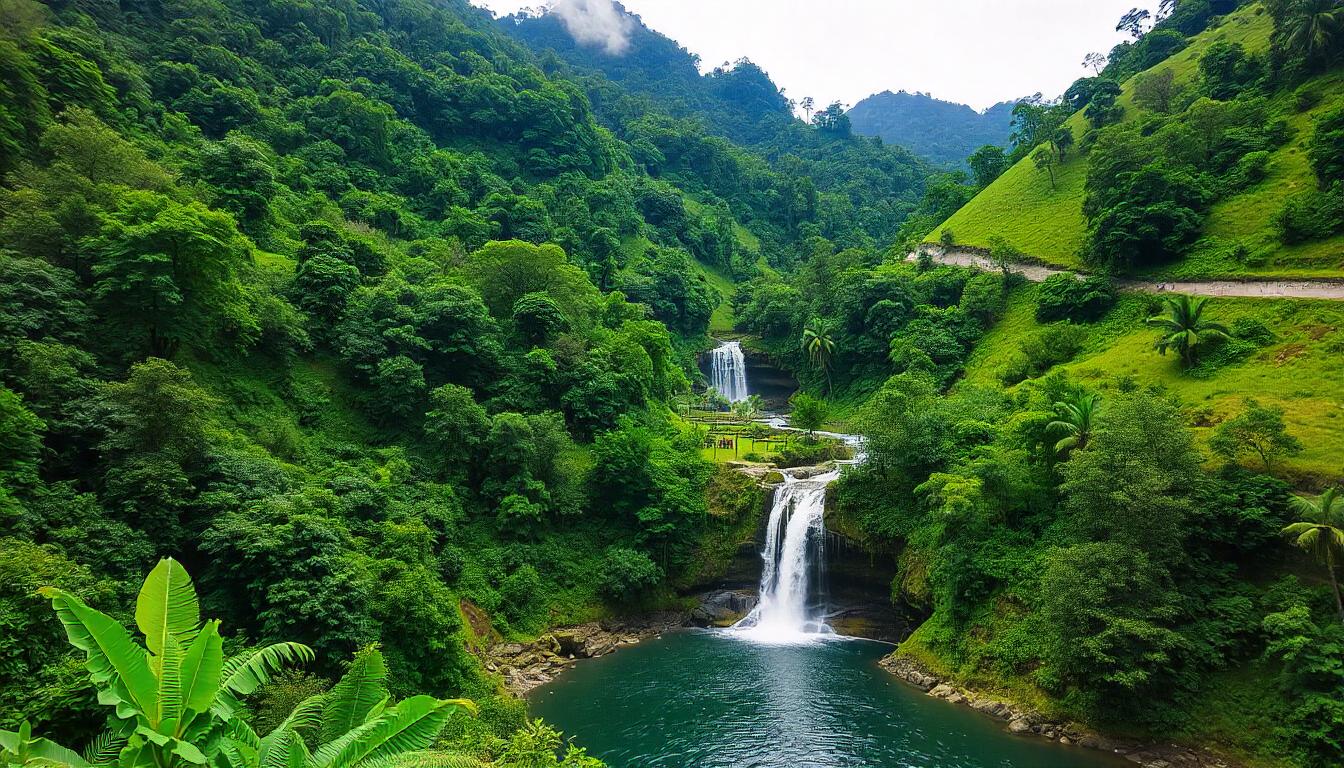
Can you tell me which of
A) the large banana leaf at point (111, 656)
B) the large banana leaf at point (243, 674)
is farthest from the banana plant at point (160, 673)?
the large banana leaf at point (243, 674)

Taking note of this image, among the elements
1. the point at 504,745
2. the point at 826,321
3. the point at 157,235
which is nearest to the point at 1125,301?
the point at 826,321

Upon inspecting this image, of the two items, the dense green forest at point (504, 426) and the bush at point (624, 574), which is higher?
the dense green forest at point (504, 426)

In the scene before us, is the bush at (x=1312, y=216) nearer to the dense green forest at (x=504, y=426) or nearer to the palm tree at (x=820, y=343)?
the dense green forest at (x=504, y=426)

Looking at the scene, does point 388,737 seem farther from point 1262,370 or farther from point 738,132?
point 738,132

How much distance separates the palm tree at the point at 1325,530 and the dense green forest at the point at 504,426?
0.11 m

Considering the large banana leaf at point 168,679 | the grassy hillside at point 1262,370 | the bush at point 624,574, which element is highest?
the grassy hillside at point 1262,370

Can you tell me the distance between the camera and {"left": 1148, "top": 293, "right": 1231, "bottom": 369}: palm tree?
31.1 meters

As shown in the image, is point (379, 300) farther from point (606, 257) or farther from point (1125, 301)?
point (1125, 301)

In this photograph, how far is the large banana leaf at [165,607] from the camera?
26.0 feet

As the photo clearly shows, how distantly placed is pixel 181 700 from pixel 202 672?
1.24 feet

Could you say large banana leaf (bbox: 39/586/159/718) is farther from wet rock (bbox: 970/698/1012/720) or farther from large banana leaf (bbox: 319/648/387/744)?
wet rock (bbox: 970/698/1012/720)

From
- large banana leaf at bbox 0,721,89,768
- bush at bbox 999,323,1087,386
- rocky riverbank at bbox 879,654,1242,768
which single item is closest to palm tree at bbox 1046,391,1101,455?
rocky riverbank at bbox 879,654,1242,768

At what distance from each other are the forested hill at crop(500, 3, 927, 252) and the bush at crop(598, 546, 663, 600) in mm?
86998

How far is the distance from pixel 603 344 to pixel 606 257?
3523 centimetres
